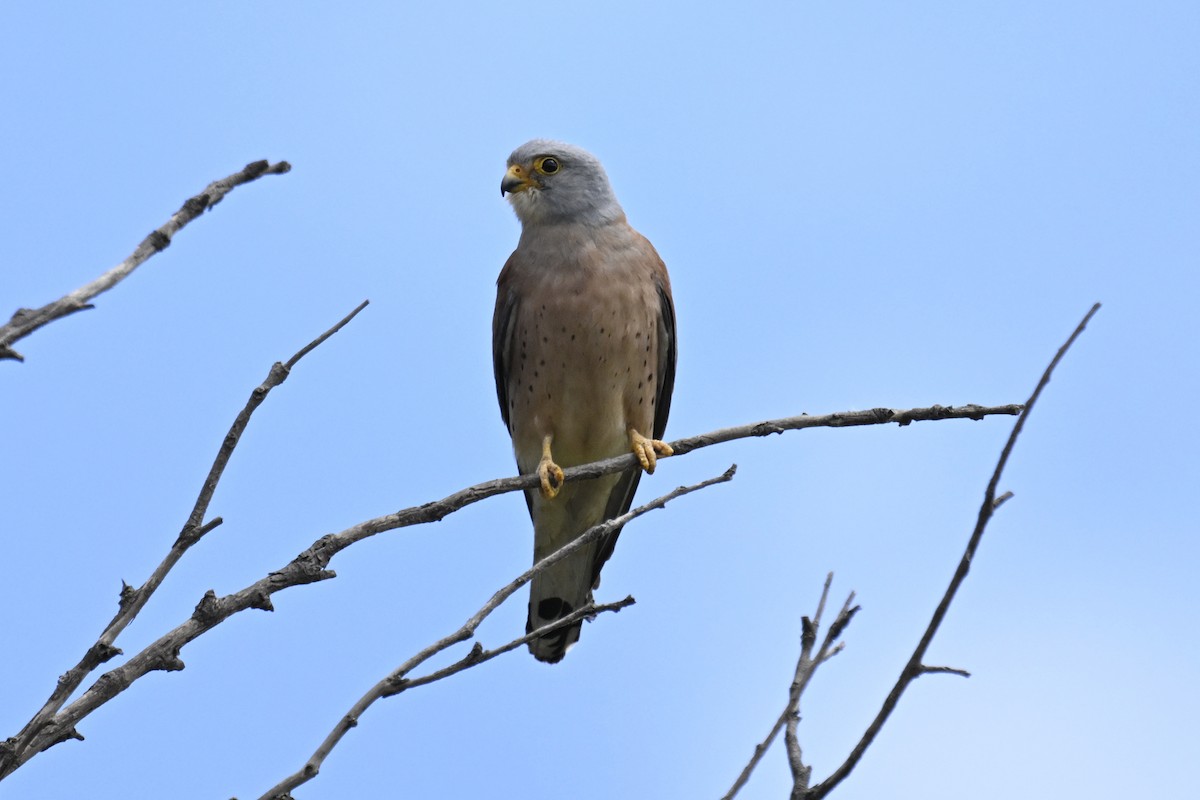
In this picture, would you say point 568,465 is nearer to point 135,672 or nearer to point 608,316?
point 608,316

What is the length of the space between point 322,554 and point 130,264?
3.82ft

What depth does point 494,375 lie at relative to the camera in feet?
20.0

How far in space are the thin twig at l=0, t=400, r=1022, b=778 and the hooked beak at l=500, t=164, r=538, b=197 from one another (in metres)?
2.18

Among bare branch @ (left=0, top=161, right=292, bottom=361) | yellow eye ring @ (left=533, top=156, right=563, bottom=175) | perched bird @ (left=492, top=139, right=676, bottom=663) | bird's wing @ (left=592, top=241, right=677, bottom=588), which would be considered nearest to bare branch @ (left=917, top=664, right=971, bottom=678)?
bare branch @ (left=0, top=161, right=292, bottom=361)

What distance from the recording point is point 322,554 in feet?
9.02

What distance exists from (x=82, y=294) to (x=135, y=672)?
36.6 inches

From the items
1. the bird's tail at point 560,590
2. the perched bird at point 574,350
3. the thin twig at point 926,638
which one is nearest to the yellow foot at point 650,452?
the perched bird at point 574,350

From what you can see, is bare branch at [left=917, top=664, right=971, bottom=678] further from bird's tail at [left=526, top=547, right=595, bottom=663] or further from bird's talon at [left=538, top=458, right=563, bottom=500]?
bird's tail at [left=526, top=547, right=595, bottom=663]

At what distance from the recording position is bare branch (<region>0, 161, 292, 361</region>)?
5.28 feet

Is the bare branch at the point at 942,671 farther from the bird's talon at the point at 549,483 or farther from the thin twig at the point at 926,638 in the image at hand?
the bird's talon at the point at 549,483

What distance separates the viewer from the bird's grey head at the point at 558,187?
231 inches

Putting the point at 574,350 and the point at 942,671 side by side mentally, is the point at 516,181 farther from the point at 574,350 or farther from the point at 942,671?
the point at 942,671

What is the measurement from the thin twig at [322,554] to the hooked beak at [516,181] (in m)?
2.18

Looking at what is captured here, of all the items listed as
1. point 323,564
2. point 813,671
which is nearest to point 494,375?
point 323,564
